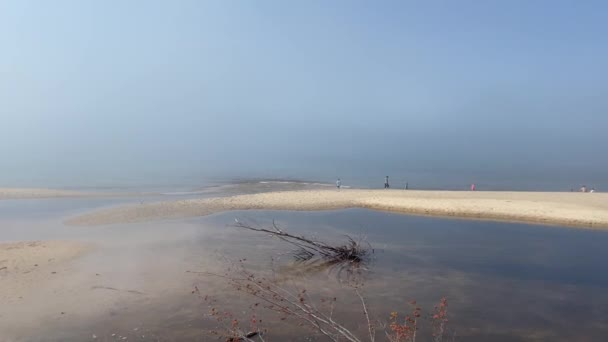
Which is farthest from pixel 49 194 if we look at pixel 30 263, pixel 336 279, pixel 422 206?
pixel 336 279

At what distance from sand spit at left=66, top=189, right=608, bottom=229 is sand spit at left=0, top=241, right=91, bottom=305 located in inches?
240

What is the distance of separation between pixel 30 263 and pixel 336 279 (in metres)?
11.4

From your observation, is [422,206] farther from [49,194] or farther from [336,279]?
[49,194]

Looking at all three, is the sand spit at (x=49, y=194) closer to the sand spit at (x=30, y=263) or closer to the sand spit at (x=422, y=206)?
the sand spit at (x=422, y=206)

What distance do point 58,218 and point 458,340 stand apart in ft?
82.3

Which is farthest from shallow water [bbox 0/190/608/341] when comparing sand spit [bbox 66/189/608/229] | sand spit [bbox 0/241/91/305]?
sand spit [bbox 66/189/608/229]

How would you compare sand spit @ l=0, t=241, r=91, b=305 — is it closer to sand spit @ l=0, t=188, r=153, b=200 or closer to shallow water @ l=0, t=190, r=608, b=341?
shallow water @ l=0, t=190, r=608, b=341

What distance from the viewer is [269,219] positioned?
2686cm

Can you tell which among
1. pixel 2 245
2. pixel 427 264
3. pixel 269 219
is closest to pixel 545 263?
pixel 427 264

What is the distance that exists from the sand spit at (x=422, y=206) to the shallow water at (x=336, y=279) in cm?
189

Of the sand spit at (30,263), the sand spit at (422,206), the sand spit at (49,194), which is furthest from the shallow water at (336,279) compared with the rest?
the sand spit at (49,194)

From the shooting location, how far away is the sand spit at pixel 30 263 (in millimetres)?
13442

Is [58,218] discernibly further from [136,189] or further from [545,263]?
[545,263]

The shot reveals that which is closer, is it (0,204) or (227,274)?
(227,274)
